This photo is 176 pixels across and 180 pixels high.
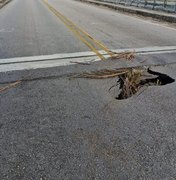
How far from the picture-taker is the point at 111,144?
3395 mm

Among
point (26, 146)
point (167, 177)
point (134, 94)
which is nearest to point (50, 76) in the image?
point (134, 94)

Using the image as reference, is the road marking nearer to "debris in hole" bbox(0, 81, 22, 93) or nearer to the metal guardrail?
"debris in hole" bbox(0, 81, 22, 93)

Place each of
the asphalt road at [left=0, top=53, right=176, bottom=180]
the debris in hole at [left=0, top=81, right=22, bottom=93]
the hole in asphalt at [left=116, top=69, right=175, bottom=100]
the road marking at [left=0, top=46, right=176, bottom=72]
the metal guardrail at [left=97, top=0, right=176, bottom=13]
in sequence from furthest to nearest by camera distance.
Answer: the metal guardrail at [left=97, top=0, right=176, bottom=13] < the road marking at [left=0, top=46, right=176, bottom=72] < the debris in hole at [left=0, top=81, right=22, bottom=93] < the hole in asphalt at [left=116, top=69, right=175, bottom=100] < the asphalt road at [left=0, top=53, right=176, bottom=180]

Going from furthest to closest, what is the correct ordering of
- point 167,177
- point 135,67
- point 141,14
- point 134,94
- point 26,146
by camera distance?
point 141,14 → point 135,67 → point 134,94 → point 26,146 → point 167,177

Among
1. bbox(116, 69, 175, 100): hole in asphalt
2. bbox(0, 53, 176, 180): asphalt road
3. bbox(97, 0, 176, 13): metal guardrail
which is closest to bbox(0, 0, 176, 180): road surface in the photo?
bbox(0, 53, 176, 180): asphalt road

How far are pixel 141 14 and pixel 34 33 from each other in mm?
11854

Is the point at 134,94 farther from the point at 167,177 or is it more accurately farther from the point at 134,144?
the point at 167,177

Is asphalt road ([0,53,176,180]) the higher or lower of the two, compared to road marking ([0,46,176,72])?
higher

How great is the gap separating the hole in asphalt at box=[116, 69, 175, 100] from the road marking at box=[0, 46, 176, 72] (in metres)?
1.59

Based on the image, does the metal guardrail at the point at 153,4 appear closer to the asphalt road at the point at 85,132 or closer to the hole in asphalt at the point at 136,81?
the hole in asphalt at the point at 136,81

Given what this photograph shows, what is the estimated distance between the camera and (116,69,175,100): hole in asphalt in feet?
16.7

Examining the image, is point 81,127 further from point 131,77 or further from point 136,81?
point 131,77

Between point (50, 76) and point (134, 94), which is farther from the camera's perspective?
point (50, 76)

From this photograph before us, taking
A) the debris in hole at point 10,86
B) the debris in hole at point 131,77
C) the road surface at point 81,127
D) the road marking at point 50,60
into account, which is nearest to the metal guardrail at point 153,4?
the road marking at point 50,60
